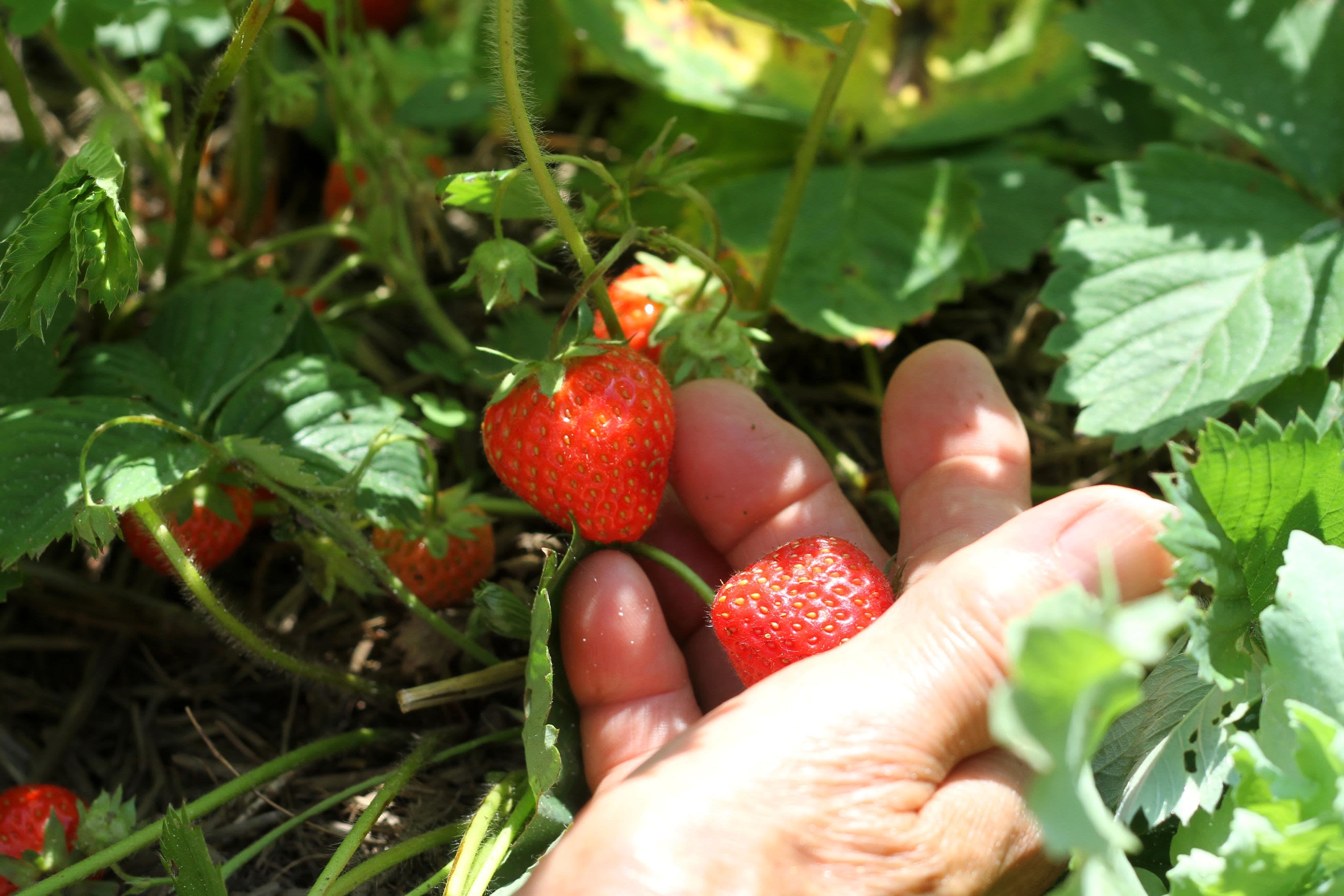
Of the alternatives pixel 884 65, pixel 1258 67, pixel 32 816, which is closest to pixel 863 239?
pixel 884 65

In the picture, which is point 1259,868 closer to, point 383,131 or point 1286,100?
point 1286,100

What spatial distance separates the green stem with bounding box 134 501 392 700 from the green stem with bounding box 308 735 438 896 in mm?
124

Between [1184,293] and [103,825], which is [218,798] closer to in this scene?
[103,825]

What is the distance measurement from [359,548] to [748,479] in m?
0.50

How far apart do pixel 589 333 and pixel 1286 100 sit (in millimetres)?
1368

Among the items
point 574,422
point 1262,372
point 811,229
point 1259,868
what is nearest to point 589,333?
point 574,422

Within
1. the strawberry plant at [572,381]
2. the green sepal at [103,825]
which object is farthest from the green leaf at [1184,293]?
the green sepal at [103,825]

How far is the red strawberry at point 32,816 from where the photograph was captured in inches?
51.7

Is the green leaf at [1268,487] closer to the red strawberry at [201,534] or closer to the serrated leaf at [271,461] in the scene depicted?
the serrated leaf at [271,461]

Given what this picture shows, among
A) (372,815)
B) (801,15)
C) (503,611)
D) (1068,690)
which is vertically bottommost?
(372,815)

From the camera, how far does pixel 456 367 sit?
171 centimetres

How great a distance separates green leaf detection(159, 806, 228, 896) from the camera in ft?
3.77

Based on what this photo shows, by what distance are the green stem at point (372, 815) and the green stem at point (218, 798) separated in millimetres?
85

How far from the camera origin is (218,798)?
1321 mm
